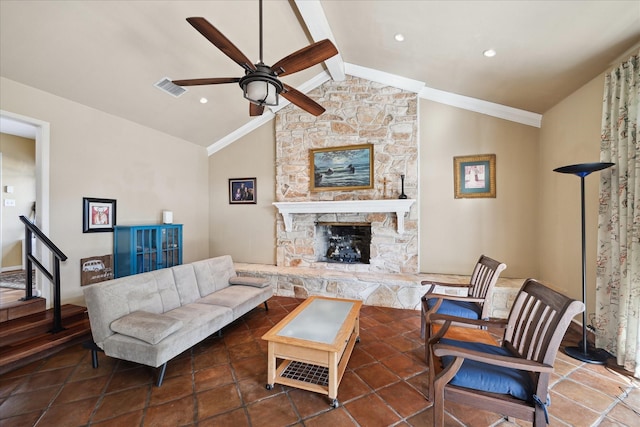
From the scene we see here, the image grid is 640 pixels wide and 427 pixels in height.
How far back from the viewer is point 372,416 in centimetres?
180

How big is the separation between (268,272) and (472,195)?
11.9 feet

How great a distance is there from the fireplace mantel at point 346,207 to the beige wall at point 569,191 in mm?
1800

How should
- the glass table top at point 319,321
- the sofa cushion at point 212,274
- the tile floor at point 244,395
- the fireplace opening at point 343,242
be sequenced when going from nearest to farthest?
the tile floor at point 244,395 < the glass table top at point 319,321 < the sofa cushion at point 212,274 < the fireplace opening at point 343,242

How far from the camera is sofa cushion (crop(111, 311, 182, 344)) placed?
2.05m

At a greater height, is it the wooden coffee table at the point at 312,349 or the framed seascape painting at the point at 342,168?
the framed seascape painting at the point at 342,168

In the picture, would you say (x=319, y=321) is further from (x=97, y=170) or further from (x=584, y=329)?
(x=97, y=170)

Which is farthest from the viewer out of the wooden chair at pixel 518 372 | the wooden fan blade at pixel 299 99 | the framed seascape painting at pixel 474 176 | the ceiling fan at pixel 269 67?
the framed seascape painting at pixel 474 176

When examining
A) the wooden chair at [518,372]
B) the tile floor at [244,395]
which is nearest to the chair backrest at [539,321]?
the wooden chair at [518,372]

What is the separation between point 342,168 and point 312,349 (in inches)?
127

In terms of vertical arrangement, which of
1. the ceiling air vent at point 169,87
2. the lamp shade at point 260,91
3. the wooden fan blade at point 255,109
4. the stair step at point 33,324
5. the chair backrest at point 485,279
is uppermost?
the ceiling air vent at point 169,87

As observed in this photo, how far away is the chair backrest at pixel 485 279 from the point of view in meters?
2.37

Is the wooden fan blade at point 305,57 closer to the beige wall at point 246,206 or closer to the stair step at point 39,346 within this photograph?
the beige wall at point 246,206

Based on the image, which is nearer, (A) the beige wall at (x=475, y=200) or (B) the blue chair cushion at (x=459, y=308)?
(B) the blue chair cushion at (x=459, y=308)

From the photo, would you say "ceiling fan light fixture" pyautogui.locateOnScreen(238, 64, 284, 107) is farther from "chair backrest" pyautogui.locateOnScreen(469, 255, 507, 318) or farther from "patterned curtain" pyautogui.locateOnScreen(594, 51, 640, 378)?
"patterned curtain" pyautogui.locateOnScreen(594, 51, 640, 378)
